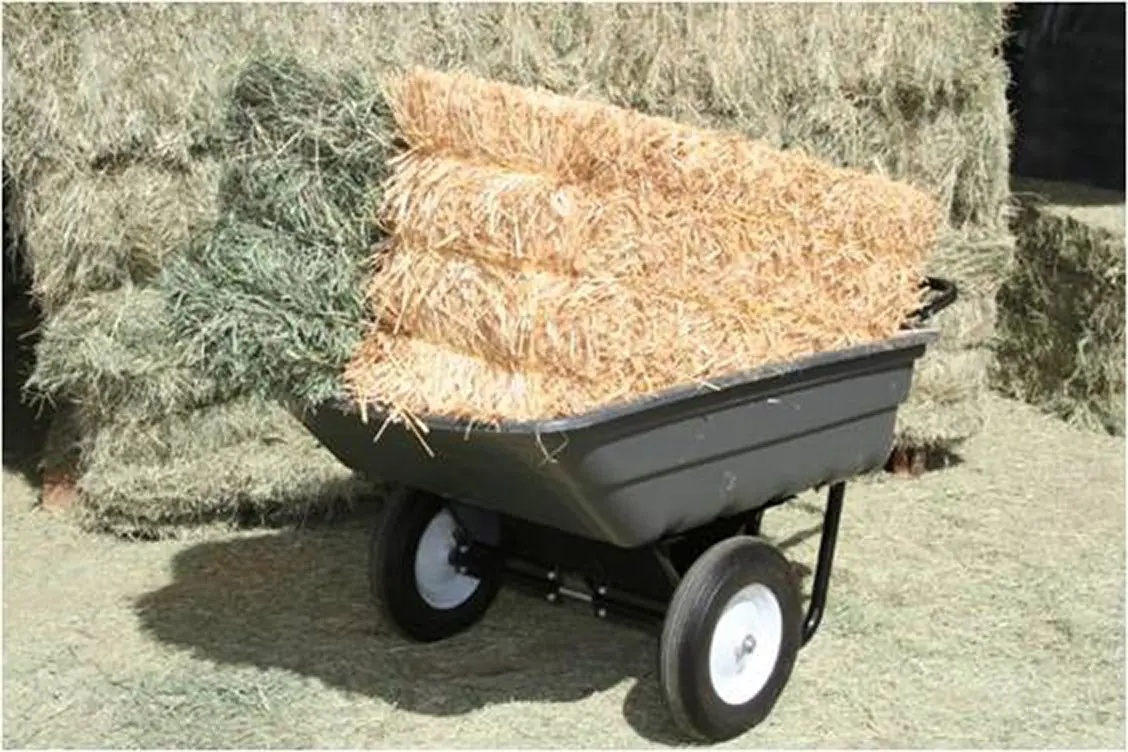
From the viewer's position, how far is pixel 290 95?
A: 3.48 metres

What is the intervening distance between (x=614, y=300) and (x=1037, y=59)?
587cm

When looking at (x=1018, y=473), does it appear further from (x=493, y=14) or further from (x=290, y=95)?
(x=290, y=95)

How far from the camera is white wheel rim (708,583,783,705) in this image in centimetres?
371

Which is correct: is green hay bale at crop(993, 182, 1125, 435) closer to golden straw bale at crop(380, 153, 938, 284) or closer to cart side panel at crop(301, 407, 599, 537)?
golden straw bale at crop(380, 153, 938, 284)

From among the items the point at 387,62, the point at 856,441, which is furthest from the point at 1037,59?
the point at 856,441

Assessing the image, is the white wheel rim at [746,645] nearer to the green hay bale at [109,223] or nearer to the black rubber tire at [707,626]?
the black rubber tire at [707,626]

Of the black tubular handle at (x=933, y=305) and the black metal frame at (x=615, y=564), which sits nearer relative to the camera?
the black metal frame at (x=615, y=564)

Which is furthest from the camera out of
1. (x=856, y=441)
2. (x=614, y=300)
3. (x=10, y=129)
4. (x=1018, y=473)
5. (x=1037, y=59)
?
(x=1037, y=59)

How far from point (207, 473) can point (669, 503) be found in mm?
2088

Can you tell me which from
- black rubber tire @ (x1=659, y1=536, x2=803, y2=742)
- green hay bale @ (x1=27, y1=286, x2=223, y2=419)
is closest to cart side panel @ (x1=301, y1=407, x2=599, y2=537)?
black rubber tire @ (x1=659, y1=536, x2=803, y2=742)

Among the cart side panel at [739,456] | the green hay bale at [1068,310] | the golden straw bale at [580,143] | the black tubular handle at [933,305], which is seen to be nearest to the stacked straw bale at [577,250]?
the golden straw bale at [580,143]

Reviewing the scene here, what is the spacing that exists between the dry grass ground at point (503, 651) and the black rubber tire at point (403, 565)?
3.5 inches

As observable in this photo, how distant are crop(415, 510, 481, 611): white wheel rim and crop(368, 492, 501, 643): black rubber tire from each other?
0.07 ft

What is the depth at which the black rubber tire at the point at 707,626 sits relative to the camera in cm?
357
